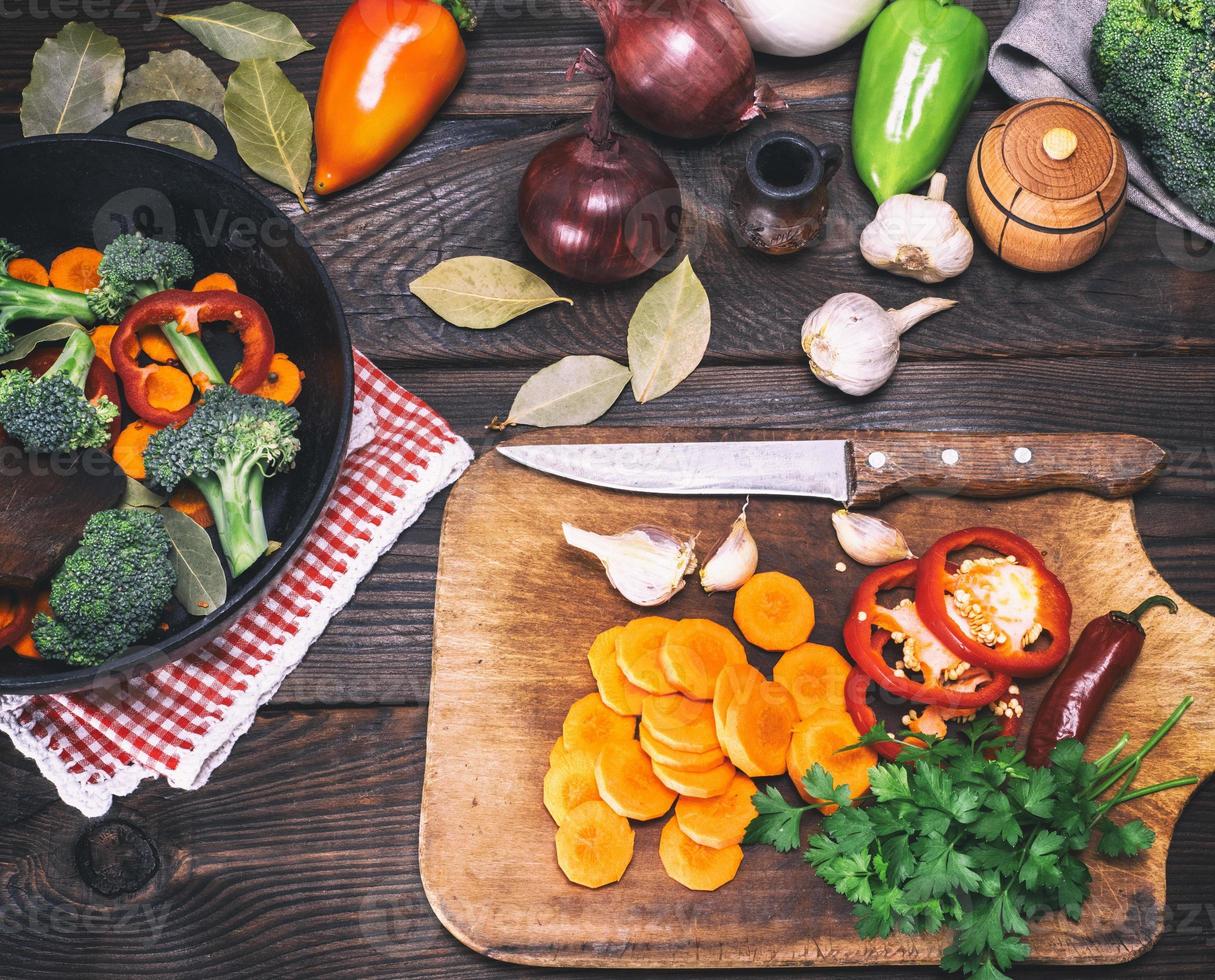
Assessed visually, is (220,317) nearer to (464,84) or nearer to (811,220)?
(464,84)

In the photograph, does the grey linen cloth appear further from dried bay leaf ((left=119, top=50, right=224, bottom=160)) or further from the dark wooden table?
dried bay leaf ((left=119, top=50, right=224, bottom=160))

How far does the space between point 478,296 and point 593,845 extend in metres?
0.98

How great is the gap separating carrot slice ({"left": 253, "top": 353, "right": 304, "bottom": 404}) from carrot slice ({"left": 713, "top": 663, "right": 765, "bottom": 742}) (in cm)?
87

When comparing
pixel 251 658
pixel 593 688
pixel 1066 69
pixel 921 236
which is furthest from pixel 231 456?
pixel 1066 69

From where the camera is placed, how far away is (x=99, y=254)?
77.0 inches

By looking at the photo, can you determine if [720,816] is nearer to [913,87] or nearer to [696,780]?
[696,780]

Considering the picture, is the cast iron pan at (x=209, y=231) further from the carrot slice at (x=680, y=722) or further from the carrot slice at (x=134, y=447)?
the carrot slice at (x=680, y=722)

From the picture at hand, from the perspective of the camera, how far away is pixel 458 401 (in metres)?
2.02

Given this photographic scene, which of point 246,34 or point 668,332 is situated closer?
point 668,332

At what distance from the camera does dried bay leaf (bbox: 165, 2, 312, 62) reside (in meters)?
2.10

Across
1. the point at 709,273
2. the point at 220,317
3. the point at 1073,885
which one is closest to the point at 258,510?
the point at 220,317

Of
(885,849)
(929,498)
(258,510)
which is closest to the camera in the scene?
(885,849)

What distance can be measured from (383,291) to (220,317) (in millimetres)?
323

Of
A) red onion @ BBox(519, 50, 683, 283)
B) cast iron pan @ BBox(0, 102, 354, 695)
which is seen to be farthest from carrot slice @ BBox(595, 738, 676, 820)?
red onion @ BBox(519, 50, 683, 283)
